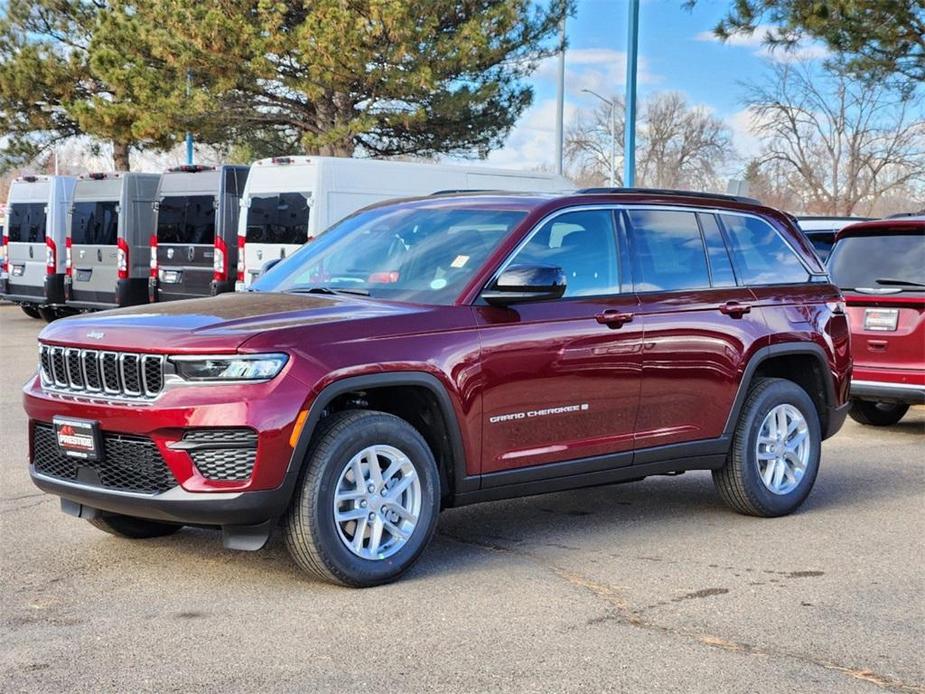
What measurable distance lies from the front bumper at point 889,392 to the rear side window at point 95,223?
44.6 feet

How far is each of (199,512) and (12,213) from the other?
64.2 ft

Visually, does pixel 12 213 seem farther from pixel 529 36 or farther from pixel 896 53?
pixel 896 53

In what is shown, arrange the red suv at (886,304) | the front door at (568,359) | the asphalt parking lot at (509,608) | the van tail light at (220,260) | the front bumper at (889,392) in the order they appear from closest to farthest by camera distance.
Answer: the asphalt parking lot at (509,608) → the front door at (568,359) → the front bumper at (889,392) → the red suv at (886,304) → the van tail light at (220,260)

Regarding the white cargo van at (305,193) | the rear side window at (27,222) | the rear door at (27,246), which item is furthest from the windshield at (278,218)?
the rear side window at (27,222)

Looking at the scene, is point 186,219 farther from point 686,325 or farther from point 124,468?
point 124,468

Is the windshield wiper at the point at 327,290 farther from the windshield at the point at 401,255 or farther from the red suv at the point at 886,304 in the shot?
the red suv at the point at 886,304

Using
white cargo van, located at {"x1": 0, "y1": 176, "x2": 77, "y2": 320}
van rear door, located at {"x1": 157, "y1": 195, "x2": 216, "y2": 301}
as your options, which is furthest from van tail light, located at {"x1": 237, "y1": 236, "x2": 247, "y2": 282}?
white cargo van, located at {"x1": 0, "y1": 176, "x2": 77, "y2": 320}

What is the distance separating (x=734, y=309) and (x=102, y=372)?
351 centimetres

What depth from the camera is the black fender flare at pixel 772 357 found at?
7.17 meters

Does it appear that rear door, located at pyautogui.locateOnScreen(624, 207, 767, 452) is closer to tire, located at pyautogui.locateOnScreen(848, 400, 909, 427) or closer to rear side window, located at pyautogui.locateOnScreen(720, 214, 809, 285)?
rear side window, located at pyautogui.locateOnScreen(720, 214, 809, 285)

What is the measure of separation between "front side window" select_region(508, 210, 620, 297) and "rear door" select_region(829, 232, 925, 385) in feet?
14.9

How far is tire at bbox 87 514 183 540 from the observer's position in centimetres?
631

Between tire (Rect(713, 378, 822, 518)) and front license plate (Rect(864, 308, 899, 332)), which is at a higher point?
front license plate (Rect(864, 308, 899, 332))

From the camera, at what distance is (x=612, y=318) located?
6.52 metres
